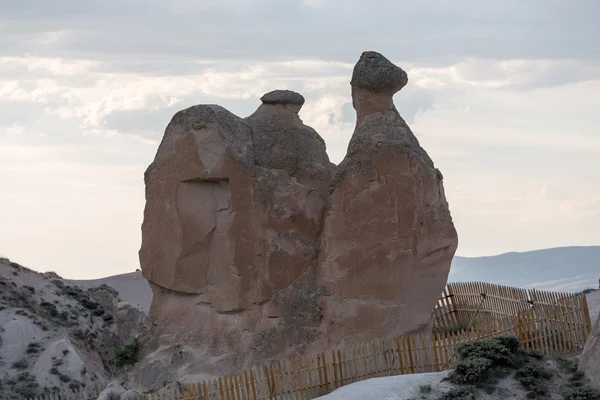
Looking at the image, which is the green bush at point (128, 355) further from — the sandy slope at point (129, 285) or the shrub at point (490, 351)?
the sandy slope at point (129, 285)

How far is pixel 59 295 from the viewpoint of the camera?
45812 millimetres

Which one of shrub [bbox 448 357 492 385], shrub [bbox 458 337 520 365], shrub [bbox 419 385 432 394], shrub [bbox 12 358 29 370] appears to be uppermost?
shrub [bbox 12 358 29 370]

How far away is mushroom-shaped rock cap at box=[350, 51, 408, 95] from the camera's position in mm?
22016

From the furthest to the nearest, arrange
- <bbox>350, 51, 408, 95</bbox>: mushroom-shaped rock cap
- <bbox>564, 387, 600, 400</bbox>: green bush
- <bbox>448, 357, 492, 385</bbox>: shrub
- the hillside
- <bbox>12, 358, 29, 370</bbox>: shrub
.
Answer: <bbox>12, 358, 29, 370</bbox>: shrub
the hillside
<bbox>350, 51, 408, 95</bbox>: mushroom-shaped rock cap
<bbox>448, 357, 492, 385</bbox>: shrub
<bbox>564, 387, 600, 400</bbox>: green bush

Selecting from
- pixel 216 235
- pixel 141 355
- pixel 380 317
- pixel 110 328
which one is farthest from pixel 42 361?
pixel 380 317

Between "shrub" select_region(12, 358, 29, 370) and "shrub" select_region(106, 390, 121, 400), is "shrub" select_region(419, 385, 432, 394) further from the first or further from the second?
"shrub" select_region(12, 358, 29, 370)

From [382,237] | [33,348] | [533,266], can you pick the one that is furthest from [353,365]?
[533,266]

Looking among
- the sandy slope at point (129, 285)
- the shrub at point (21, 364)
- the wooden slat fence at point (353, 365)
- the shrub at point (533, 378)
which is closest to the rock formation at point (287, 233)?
the wooden slat fence at point (353, 365)

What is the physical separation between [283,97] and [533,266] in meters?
128

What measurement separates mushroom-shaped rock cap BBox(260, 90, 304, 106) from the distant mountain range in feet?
369

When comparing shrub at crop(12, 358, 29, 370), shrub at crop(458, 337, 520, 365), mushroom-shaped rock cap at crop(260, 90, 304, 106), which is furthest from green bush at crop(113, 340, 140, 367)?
shrub at crop(12, 358, 29, 370)

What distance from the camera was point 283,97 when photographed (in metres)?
23.1

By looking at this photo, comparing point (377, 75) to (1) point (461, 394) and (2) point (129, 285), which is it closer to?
(1) point (461, 394)

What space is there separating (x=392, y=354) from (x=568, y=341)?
4.53m
